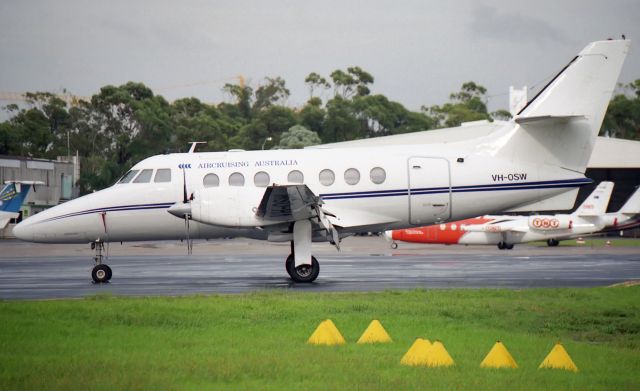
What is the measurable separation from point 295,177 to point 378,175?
2.13 m

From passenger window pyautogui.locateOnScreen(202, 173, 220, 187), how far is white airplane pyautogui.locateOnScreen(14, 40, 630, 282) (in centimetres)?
3

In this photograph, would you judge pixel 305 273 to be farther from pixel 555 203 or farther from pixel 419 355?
pixel 419 355

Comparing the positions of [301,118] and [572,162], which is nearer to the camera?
[572,162]

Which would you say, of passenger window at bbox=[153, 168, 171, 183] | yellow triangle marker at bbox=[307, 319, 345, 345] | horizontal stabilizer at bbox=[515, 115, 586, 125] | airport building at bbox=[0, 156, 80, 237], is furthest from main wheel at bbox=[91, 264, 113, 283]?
airport building at bbox=[0, 156, 80, 237]

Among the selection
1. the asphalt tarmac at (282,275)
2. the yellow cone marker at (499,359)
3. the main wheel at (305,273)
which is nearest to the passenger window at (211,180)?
the asphalt tarmac at (282,275)

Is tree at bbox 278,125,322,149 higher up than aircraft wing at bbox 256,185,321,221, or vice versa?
tree at bbox 278,125,322,149

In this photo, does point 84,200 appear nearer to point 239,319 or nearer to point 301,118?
point 239,319

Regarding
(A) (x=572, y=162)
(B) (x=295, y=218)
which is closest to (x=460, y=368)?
(B) (x=295, y=218)

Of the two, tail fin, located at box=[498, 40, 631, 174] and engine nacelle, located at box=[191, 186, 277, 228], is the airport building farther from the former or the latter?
tail fin, located at box=[498, 40, 631, 174]

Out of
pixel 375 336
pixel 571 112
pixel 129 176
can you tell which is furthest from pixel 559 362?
pixel 129 176

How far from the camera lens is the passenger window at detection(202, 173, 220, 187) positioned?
2391 cm

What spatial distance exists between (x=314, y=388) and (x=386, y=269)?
19.5 m

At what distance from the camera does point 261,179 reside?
2370cm

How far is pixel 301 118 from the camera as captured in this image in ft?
337
